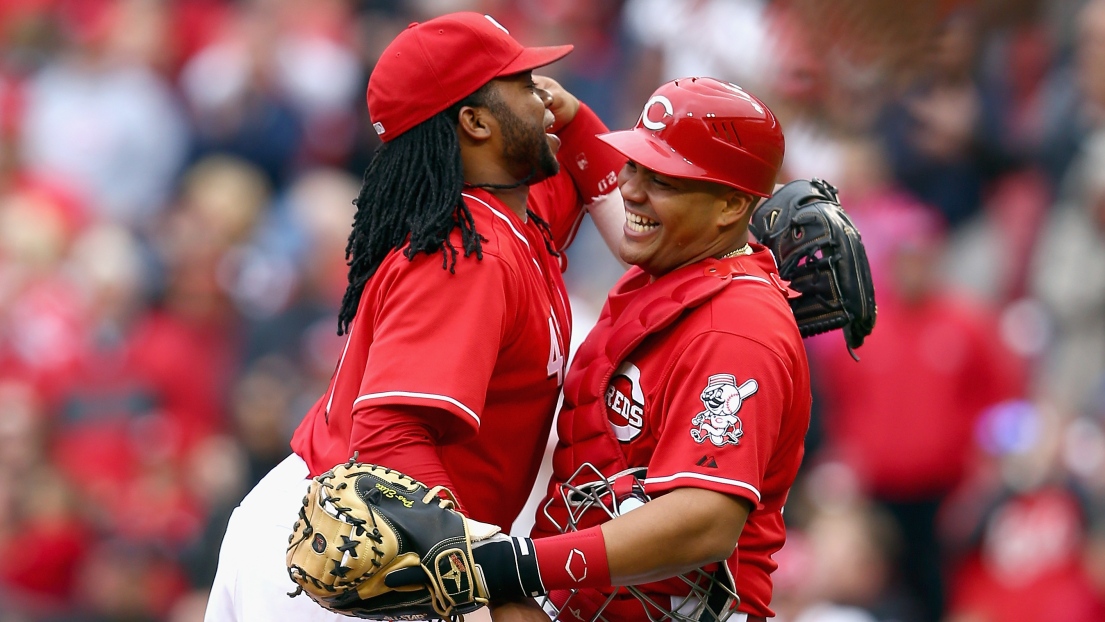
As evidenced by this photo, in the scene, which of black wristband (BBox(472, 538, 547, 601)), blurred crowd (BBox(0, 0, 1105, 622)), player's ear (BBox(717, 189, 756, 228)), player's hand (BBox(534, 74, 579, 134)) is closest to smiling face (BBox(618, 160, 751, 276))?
player's ear (BBox(717, 189, 756, 228))

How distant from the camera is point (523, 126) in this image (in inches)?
143

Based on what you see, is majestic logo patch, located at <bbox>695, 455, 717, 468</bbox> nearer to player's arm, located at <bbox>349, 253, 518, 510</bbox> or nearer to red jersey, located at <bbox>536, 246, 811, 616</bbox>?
red jersey, located at <bbox>536, 246, 811, 616</bbox>

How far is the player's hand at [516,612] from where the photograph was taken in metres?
3.20

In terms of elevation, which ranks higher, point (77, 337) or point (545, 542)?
point (545, 542)

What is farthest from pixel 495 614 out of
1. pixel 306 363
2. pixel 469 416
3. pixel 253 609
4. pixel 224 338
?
pixel 224 338

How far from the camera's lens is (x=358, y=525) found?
310 centimetres

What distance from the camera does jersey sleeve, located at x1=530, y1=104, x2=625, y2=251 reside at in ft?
13.6

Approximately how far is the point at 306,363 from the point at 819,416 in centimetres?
268

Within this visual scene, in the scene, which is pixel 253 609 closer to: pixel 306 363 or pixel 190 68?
pixel 306 363

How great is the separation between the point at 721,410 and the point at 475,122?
95cm

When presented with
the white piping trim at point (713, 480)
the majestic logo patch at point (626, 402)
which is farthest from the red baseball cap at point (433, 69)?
the white piping trim at point (713, 480)

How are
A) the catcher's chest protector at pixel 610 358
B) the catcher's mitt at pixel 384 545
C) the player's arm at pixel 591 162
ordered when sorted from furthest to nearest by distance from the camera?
the player's arm at pixel 591 162
the catcher's chest protector at pixel 610 358
the catcher's mitt at pixel 384 545

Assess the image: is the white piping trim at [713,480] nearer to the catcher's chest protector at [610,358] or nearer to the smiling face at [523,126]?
the catcher's chest protector at [610,358]

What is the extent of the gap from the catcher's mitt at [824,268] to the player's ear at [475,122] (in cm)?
85
